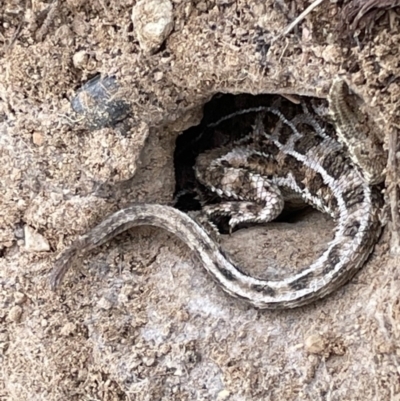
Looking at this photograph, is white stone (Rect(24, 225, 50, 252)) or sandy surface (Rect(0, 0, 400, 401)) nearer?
sandy surface (Rect(0, 0, 400, 401))

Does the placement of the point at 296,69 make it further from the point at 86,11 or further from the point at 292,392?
the point at 292,392

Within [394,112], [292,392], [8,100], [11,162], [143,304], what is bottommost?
[292,392]

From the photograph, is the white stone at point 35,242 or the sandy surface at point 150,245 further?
the white stone at point 35,242

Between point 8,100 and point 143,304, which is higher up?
point 8,100

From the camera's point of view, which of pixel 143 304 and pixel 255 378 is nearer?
pixel 255 378

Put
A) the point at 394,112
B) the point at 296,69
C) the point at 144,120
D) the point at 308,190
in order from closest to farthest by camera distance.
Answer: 1. the point at 394,112
2. the point at 296,69
3. the point at 144,120
4. the point at 308,190

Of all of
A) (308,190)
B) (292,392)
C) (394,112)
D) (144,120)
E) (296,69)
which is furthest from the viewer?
(308,190)

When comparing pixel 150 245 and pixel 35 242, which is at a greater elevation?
pixel 35 242

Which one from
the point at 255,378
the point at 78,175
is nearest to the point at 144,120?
the point at 78,175
